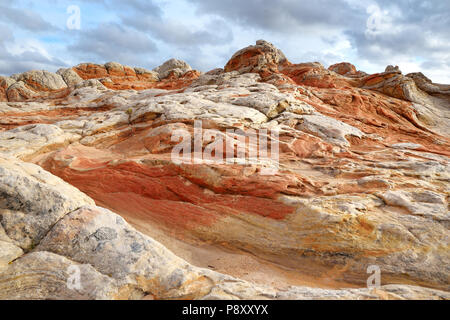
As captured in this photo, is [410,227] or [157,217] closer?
[410,227]

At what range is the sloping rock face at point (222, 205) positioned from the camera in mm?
4551

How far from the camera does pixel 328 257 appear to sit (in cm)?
687

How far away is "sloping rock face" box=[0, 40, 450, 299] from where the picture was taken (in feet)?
14.9

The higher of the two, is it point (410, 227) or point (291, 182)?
point (291, 182)

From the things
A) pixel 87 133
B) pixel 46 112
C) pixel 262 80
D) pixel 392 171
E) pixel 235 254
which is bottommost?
pixel 235 254

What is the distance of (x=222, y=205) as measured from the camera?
336 inches

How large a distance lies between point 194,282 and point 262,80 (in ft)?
78.5

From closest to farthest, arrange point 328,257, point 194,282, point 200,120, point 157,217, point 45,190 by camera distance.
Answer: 1. point 194,282
2. point 45,190
3. point 328,257
4. point 157,217
5. point 200,120

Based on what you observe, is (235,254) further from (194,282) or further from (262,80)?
(262,80)

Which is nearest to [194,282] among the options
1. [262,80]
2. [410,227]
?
[410,227]
